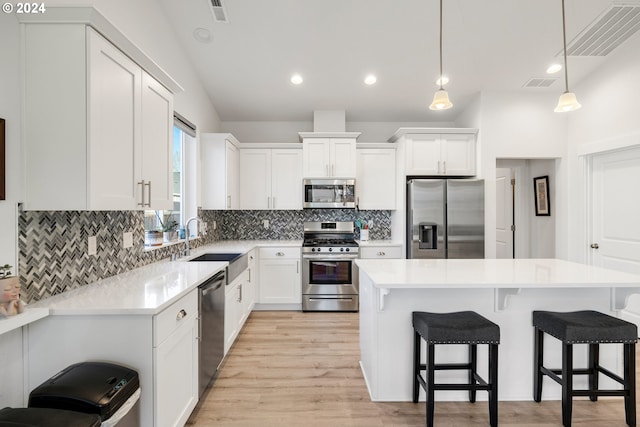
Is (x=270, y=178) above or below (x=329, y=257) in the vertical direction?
above

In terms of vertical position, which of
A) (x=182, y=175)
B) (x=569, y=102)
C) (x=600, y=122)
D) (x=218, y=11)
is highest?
(x=218, y=11)

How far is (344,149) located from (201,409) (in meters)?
3.39

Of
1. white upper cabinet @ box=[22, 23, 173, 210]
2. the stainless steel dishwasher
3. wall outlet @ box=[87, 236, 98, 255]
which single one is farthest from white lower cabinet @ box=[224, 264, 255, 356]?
white upper cabinet @ box=[22, 23, 173, 210]

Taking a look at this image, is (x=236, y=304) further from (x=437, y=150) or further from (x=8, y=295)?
(x=437, y=150)

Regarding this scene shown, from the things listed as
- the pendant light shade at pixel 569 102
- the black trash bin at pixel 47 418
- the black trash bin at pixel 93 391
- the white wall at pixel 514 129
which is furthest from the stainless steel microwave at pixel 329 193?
the black trash bin at pixel 47 418

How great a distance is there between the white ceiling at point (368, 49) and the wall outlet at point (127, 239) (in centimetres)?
223

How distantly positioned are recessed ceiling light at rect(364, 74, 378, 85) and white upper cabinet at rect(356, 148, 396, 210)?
3.03 feet

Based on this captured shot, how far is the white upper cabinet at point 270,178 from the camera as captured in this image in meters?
4.55

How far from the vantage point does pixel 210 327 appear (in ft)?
7.57

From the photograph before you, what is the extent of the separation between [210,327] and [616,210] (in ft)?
15.0

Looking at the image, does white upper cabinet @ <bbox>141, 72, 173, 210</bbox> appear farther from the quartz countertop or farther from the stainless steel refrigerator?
the stainless steel refrigerator

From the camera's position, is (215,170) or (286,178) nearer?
(215,170)

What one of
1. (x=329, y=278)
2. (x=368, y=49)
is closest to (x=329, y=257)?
(x=329, y=278)

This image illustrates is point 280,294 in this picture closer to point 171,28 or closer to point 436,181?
point 436,181
